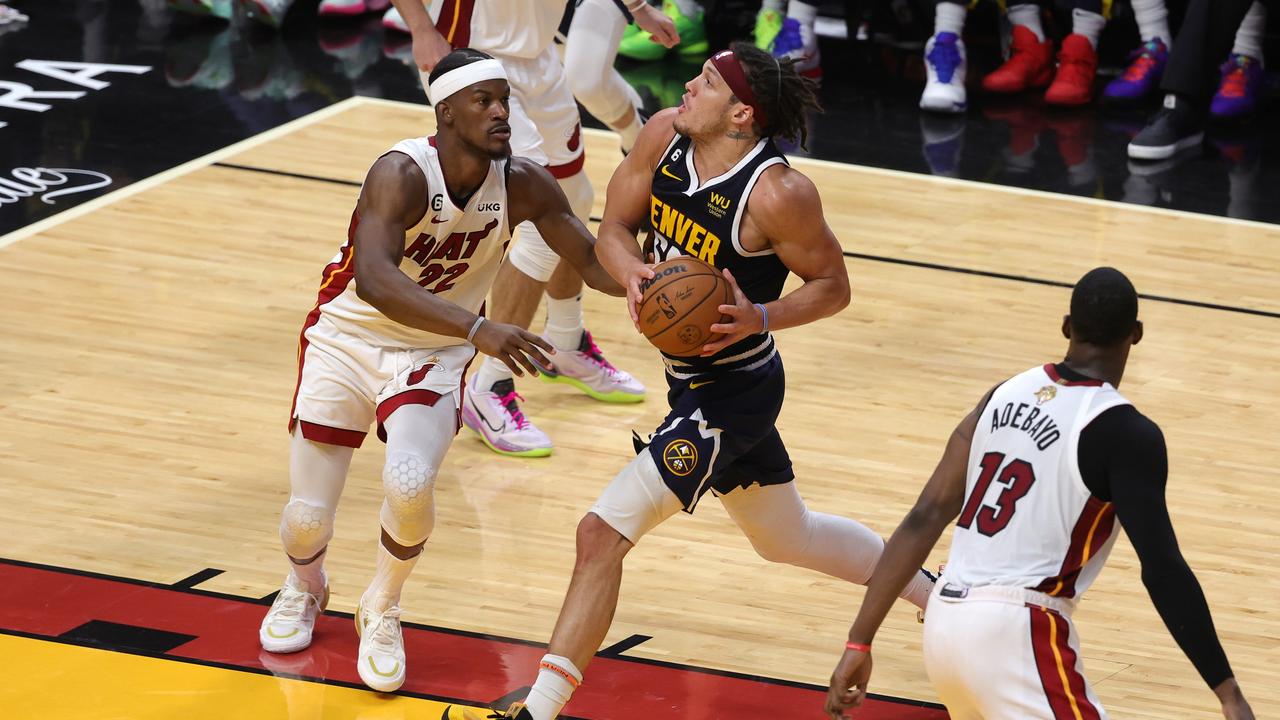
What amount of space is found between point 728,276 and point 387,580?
3.87 feet

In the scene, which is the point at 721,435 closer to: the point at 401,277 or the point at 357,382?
the point at 401,277

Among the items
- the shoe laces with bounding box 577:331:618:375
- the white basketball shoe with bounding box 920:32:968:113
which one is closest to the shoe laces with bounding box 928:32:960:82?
the white basketball shoe with bounding box 920:32:968:113

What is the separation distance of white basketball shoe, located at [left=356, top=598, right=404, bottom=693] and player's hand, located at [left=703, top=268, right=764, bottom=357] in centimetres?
108

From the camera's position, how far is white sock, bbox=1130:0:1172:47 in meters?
10.3

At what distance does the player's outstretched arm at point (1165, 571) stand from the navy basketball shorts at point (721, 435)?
125 cm

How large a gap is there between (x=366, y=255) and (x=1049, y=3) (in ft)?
25.5

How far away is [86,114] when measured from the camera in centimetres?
938

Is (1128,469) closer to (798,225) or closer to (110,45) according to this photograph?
(798,225)

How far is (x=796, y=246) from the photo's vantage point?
13.7ft

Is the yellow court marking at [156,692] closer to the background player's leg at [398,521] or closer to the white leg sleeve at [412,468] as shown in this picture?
the background player's leg at [398,521]

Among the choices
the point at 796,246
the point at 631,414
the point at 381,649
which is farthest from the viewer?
the point at 631,414

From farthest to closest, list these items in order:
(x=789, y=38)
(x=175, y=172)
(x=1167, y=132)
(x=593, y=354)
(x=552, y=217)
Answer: (x=789, y=38) → (x=1167, y=132) → (x=175, y=172) → (x=593, y=354) → (x=552, y=217)

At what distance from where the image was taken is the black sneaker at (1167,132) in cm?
939

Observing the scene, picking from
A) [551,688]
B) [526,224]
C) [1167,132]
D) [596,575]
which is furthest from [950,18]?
[551,688]
